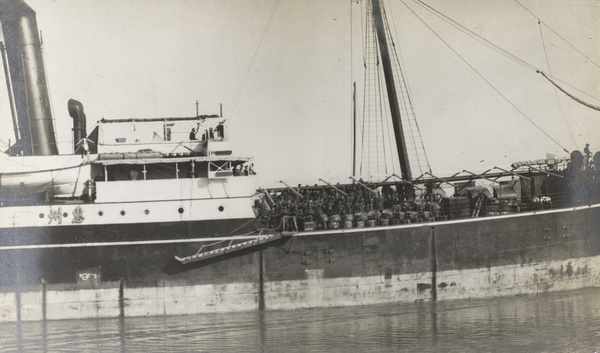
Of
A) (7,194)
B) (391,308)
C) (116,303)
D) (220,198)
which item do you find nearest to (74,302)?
(116,303)

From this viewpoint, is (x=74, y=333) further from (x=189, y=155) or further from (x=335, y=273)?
(x=335, y=273)

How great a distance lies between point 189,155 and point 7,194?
5.98 metres

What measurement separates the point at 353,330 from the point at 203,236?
5932mm

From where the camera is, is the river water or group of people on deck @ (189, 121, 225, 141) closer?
the river water

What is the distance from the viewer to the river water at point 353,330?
50.1 feet

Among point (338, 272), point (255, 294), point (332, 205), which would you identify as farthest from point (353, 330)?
point (332, 205)

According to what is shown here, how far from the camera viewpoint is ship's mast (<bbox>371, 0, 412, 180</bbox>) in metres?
22.8

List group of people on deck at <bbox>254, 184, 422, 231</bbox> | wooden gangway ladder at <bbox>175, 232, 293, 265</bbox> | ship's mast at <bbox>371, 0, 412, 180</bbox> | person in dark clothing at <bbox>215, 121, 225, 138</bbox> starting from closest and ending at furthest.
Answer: wooden gangway ladder at <bbox>175, 232, 293, 265</bbox>, group of people on deck at <bbox>254, 184, 422, 231</bbox>, person in dark clothing at <bbox>215, 121, 225, 138</bbox>, ship's mast at <bbox>371, 0, 412, 180</bbox>

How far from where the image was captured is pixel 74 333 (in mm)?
17375

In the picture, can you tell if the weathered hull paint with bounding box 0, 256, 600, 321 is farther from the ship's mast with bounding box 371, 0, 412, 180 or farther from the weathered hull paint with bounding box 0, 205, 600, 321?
the ship's mast with bounding box 371, 0, 412, 180

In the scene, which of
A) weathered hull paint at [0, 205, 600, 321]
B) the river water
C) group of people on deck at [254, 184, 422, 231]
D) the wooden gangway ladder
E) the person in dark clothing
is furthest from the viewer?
the person in dark clothing

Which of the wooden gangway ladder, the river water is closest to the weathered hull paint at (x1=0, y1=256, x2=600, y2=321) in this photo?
the river water

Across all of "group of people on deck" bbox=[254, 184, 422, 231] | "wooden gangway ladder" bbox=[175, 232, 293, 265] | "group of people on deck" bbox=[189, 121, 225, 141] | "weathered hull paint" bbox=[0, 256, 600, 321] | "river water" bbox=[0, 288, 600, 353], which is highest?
"group of people on deck" bbox=[189, 121, 225, 141]

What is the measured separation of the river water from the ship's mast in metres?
5.49
